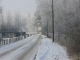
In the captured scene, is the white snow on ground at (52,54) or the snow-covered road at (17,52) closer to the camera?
the white snow on ground at (52,54)

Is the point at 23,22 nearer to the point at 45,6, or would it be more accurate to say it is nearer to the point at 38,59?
the point at 45,6

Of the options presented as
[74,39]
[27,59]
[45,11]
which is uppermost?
[45,11]

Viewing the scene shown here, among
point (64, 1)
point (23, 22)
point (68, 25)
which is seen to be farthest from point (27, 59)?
point (23, 22)

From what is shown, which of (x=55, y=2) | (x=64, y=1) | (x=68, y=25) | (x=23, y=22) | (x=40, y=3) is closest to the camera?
(x=68, y=25)

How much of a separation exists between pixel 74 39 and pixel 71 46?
857 millimetres

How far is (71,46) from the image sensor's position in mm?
16453

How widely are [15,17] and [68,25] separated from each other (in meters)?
140

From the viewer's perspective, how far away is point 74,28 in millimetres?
15914

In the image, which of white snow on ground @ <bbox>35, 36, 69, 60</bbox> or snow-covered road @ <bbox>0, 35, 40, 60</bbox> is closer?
white snow on ground @ <bbox>35, 36, 69, 60</bbox>

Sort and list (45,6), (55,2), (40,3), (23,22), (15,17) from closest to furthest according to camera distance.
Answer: (55,2) < (45,6) < (40,3) < (15,17) < (23,22)

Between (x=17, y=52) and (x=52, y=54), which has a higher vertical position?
(x=52, y=54)

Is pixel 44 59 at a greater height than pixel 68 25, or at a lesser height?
lesser

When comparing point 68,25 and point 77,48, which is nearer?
point 77,48

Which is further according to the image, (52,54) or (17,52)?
(17,52)
